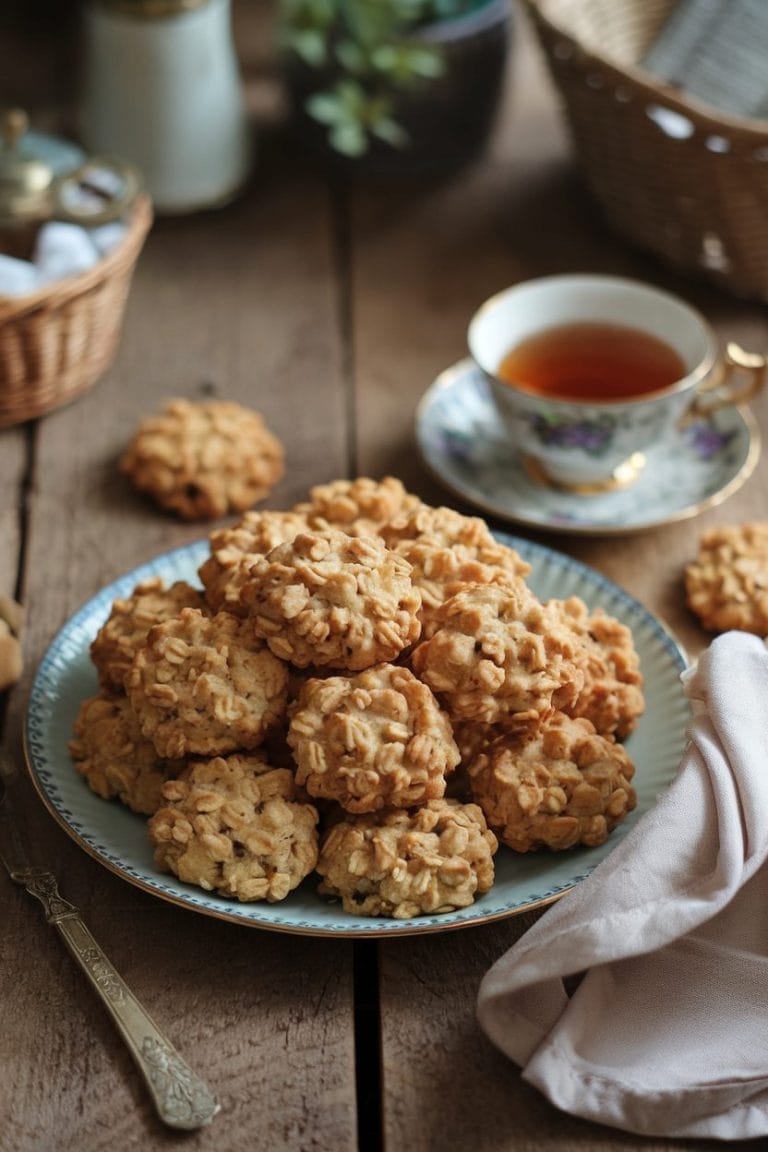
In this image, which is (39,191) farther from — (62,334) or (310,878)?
(310,878)

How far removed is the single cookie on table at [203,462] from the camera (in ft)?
5.00

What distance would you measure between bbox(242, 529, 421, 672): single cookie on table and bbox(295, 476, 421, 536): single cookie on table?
147 mm

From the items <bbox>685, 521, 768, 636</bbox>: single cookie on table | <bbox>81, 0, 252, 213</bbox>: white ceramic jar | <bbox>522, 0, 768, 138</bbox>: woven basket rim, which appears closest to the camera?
<bbox>685, 521, 768, 636</bbox>: single cookie on table

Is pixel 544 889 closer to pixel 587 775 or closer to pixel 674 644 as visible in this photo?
pixel 587 775

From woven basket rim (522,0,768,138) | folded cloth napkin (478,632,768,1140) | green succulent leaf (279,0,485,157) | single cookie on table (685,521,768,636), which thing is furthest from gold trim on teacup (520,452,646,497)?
green succulent leaf (279,0,485,157)

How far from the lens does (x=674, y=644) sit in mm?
1241

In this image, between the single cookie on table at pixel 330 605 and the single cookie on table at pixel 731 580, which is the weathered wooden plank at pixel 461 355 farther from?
the single cookie on table at pixel 330 605

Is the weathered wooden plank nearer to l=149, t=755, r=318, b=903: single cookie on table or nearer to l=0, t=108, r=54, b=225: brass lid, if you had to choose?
l=149, t=755, r=318, b=903: single cookie on table

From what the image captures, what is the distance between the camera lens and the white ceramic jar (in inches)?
72.3

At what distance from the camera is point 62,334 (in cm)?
158

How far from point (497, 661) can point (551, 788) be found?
0.11 meters

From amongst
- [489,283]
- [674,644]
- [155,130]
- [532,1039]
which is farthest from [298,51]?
[532,1039]

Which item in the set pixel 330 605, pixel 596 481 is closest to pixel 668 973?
pixel 330 605

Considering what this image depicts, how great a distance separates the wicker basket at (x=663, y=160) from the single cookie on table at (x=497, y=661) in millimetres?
829
